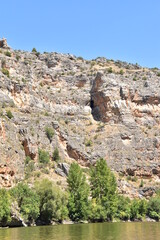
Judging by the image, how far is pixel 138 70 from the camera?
12888cm

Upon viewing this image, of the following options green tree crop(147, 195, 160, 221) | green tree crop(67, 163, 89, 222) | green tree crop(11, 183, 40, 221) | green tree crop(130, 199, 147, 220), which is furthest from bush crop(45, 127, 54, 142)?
green tree crop(11, 183, 40, 221)


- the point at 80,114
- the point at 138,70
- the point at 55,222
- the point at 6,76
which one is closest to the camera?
the point at 55,222

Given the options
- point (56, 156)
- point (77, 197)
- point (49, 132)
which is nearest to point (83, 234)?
point (77, 197)

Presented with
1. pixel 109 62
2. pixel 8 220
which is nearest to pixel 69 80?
pixel 109 62

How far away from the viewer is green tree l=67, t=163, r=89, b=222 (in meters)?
65.9

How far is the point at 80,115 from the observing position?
11062 cm

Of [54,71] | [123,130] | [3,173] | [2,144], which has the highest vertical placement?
[54,71]

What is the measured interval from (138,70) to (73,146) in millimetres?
45339

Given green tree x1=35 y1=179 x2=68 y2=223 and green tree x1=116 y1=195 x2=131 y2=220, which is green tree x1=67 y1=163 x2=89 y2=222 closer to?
green tree x1=35 y1=179 x2=68 y2=223

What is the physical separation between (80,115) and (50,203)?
169 ft

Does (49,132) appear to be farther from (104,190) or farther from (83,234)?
(83,234)

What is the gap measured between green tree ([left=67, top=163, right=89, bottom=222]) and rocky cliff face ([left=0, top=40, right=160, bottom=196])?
9.94 metres

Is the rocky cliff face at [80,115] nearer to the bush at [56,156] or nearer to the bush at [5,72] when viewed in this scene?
the bush at [5,72]

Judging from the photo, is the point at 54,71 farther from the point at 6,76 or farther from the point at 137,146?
the point at 137,146
